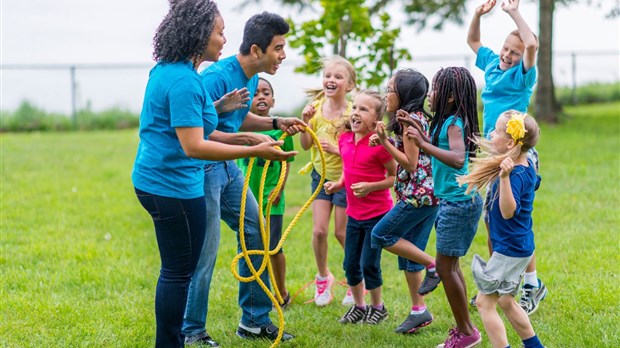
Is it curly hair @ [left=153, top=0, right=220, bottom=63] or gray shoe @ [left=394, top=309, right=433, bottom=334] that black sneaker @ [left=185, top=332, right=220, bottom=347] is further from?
curly hair @ [left=153, top=0, right=220, bottom=63]

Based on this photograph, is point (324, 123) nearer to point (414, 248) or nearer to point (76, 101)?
point (414, 248)

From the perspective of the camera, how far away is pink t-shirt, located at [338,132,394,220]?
17.2 ft

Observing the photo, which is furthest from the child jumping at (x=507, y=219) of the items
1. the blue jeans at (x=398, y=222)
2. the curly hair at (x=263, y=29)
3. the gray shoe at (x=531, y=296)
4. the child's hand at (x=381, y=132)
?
the curly hair at (x=263, y=29)

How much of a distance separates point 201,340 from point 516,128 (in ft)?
7.56

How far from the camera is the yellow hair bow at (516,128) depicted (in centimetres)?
404

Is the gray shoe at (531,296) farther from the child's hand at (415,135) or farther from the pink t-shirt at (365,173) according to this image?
the child's hand at (415,135)

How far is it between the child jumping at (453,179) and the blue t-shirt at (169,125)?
1268 mm

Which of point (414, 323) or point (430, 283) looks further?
point (414, 323)

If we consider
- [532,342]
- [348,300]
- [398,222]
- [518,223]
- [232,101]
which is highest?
[232,101]

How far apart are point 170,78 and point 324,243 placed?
7.82ft

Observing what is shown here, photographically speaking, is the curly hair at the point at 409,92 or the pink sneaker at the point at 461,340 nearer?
the pink sneaker at the point at 461,340

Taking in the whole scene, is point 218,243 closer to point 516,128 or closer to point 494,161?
point 494,161

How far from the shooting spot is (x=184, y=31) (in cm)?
399

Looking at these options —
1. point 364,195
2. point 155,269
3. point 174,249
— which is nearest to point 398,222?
point 364,195
